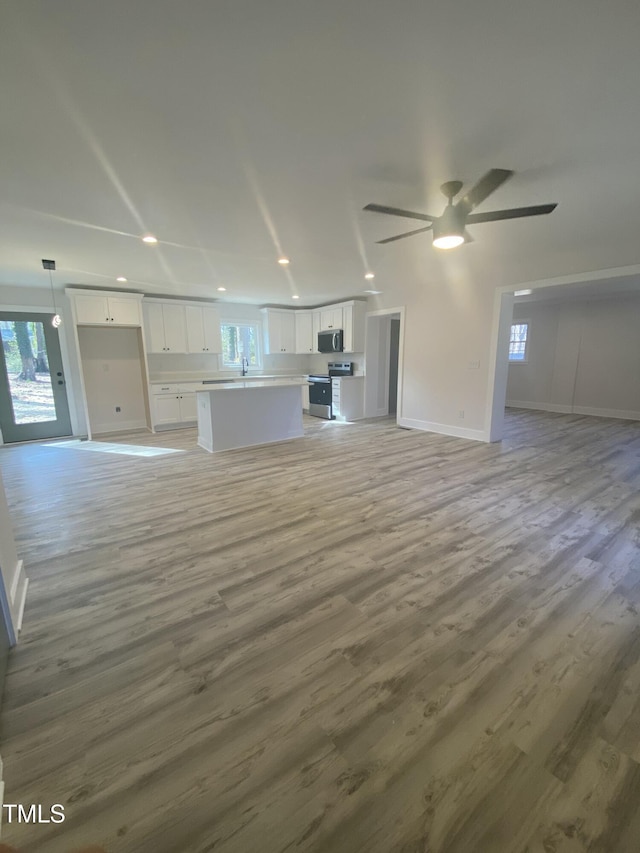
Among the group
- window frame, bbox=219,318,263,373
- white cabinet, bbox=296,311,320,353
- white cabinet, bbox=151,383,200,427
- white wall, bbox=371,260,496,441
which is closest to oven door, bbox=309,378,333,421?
white cabinet, bbox=296,311,320,353

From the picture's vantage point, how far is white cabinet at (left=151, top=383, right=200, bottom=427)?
6512mm

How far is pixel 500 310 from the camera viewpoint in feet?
16.6

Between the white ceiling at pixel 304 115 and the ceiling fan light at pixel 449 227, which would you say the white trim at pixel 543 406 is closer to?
the white ceiling at pixel 304 115

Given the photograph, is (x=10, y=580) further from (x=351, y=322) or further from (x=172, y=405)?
(x=351, y=322)

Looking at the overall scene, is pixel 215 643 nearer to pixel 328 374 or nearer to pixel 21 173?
pixel 21 173

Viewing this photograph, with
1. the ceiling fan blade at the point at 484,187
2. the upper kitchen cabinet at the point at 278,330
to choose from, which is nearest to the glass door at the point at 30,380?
the upper kitchen cabinet at the point at 278,330

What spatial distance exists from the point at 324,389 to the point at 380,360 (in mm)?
1403

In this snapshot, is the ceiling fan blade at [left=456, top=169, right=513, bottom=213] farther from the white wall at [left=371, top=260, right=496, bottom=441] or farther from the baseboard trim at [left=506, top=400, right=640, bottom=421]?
the baseboard trim at [left=506, top=400, right=640, bottom=421]

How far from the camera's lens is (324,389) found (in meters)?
7.53

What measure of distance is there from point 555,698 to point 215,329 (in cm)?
735

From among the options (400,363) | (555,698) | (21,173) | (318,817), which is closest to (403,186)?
(21,173)

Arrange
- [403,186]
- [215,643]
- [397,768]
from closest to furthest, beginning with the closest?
[397,768]
[215,643]
[403,186]

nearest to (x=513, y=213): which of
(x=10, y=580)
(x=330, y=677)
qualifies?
(x=330, y=677)

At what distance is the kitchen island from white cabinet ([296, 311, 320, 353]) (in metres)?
2.76
